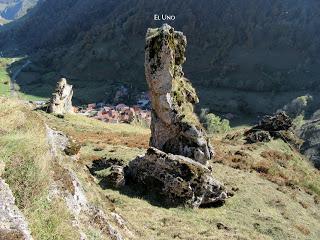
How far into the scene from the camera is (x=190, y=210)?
103 ft

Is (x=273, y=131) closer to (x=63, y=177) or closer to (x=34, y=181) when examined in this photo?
(x=63, y=177)

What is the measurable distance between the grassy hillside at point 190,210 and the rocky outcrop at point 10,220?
626 mm

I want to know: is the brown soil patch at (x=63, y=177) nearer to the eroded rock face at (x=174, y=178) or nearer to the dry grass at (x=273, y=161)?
the eroded rock face at (x=174, y=178)

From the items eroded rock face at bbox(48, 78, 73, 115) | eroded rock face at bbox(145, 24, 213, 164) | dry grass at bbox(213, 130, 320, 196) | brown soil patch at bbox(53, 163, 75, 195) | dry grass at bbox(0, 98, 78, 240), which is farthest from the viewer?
eroded rock face at bbox(48, 78, 73, 115)

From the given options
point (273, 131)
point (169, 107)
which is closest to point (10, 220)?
point (169, 107)

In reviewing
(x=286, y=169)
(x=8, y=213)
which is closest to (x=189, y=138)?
(x=286, y=169)

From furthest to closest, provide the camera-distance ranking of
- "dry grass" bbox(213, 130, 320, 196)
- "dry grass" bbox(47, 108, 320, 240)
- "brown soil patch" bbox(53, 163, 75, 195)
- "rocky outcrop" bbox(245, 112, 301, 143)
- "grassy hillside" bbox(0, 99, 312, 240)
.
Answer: "rocky outcrop" bbox(245, 112, 301, 143), "dry grass" bbox(213, 130, 320, 196), "dry grass" bbox(47, 108, 320, 240), "brown soil patch" bbox(53, 163, 75, 195), "grassy hillside" bbox(0, 99, 312, 240)

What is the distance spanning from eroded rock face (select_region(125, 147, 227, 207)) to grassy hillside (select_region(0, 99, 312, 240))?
0.89m

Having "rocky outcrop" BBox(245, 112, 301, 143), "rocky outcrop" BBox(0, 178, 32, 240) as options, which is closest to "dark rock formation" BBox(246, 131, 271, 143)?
"rocky outcrop" BBox(245, 112, 301, 143)

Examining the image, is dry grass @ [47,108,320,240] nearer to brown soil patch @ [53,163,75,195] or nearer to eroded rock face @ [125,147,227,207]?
eroded rock face @ [125,147,227,207]

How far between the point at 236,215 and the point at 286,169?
75.0ft

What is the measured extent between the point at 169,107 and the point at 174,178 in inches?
342

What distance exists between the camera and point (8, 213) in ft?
42.3

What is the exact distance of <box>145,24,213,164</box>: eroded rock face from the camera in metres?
38.4
